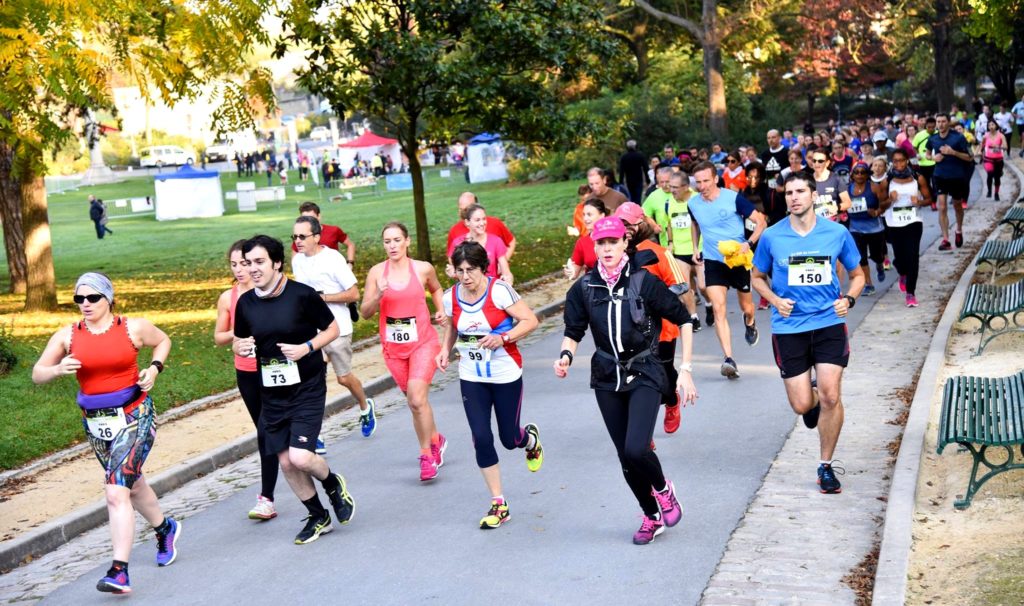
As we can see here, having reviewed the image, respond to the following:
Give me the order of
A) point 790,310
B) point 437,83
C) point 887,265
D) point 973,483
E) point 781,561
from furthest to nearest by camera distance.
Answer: point 437,83 → point 887,265 → point 790,310 → point 973,483 → point 781,561

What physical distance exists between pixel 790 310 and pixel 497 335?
6.01 feet

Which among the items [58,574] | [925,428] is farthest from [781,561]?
[58,574]

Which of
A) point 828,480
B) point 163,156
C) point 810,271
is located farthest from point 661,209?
point 163,156

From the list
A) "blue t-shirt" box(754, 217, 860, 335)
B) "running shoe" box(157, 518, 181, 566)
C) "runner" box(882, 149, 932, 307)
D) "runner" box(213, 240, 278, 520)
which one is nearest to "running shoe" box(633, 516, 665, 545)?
"blue t-shirt" box(754, 217, 860, 335)

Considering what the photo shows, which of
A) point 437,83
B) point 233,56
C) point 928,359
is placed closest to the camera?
point 928,359

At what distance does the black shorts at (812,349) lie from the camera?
7.90m

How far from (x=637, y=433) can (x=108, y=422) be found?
297 cm

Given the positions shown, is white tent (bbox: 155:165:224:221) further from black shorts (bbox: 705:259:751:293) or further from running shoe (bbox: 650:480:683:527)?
running shoe (bbox: 650:480:683:527)

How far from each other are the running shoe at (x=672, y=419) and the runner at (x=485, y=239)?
2142 mm

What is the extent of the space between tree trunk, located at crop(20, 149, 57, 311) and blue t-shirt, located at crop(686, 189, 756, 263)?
1282cm

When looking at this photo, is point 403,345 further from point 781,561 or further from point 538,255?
point 538,255

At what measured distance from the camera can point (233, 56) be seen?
56.3 feet

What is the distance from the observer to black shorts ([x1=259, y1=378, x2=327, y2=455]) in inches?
298

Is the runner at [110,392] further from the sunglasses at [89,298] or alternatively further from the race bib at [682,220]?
the race bib at [682,220]
